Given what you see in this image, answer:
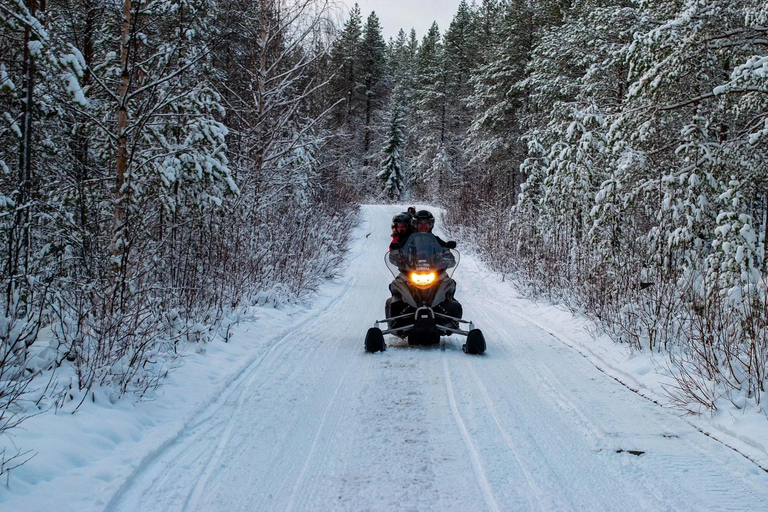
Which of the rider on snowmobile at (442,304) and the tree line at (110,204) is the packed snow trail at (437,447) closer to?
the tree line at (110,204)

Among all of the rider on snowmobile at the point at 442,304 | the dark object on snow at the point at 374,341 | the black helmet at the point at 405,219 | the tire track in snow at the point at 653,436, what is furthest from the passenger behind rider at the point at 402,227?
the tire track in snow at the point at 653,436

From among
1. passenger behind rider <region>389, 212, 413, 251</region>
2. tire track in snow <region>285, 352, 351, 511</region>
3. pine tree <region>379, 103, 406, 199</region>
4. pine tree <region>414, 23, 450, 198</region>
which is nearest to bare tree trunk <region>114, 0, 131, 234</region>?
tire track in snow <region>285, 352, 351, 511</region>

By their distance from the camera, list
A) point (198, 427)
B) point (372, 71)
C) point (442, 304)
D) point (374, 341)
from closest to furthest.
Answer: point (198, 427)
point (374, 341)
point (442, 304)
point (372, 71)

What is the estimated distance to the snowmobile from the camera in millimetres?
7160

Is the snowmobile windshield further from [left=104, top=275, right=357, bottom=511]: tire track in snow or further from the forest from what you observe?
the forest

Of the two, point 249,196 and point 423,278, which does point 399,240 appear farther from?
point 249,196

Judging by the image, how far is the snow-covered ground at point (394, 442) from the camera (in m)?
2.99

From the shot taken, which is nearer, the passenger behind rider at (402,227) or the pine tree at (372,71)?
the passenger behind rider at (402,227)

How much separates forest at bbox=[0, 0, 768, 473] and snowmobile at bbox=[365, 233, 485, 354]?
224cm

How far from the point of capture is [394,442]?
386 cm

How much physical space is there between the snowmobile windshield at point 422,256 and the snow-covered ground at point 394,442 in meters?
1.50

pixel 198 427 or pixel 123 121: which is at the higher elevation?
pixel 123 121

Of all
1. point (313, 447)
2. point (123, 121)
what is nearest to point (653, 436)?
point (313, 447)

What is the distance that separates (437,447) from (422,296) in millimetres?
3642
